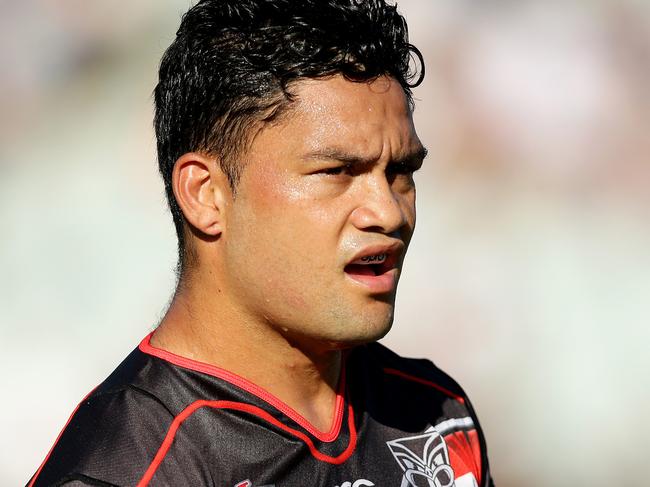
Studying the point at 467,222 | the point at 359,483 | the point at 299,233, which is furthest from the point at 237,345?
the point at 467,222

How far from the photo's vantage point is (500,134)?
6.69 meters

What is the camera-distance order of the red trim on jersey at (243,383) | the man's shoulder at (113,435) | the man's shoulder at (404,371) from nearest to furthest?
the man's shoulder at (113,435) < the red trim on jersey at (243,383) < the man's shoulder at (404,371)

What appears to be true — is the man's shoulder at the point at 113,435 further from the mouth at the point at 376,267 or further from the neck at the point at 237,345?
the mouth at the point at 376,267

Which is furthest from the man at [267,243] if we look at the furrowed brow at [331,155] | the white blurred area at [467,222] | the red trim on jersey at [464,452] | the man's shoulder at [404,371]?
the white blurred area at [467,222]

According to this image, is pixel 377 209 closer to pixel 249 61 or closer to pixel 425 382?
pixel 249 61

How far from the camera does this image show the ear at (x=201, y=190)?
8.55ft

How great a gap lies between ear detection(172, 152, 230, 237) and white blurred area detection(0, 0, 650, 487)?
3.55 meters

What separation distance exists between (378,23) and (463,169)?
4.00m

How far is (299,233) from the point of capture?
252 cm

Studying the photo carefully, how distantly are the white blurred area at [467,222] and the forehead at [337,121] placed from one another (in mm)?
3778

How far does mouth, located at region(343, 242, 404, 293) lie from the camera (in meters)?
2.56

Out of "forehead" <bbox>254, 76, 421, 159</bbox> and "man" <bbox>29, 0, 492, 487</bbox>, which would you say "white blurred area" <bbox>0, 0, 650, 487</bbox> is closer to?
"man" <bbox>29, 0, 492, 487</bbox>

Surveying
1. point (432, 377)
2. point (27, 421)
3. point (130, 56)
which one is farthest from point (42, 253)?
point (432, 377)

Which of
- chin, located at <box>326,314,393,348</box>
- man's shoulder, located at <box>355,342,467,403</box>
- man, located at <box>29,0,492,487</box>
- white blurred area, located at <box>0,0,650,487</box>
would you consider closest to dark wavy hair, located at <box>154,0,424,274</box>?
man, located at <box>29,0,492,487</box>
